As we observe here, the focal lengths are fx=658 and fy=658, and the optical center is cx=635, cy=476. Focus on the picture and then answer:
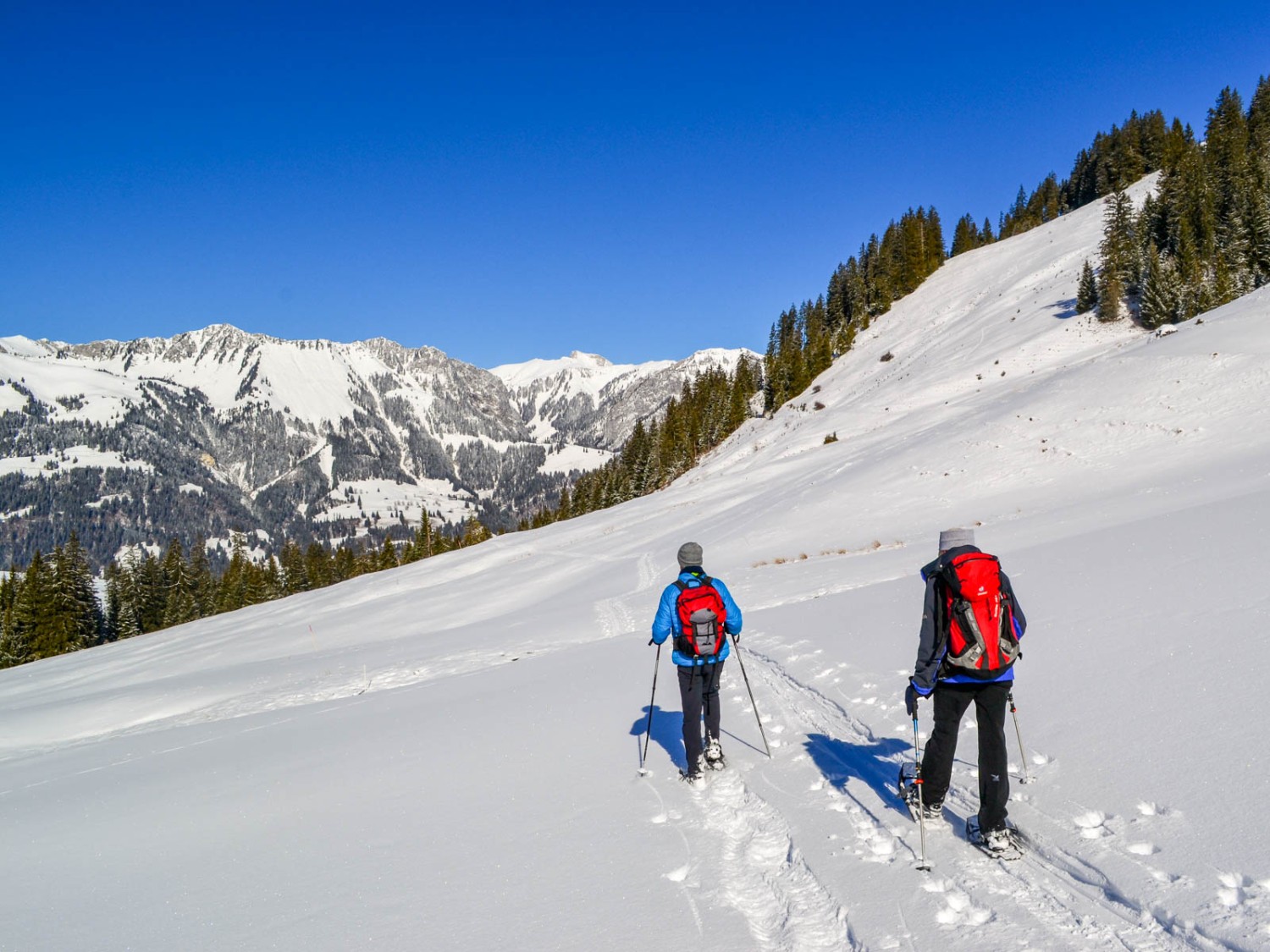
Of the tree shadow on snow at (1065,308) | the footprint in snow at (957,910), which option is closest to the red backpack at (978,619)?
the footprint in snow at (957,910)

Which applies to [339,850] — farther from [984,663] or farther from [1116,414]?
[1116,414]

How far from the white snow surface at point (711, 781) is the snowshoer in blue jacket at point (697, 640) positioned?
0.40 meters

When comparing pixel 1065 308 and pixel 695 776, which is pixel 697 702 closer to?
pixel 695 776

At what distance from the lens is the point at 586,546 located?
118 ft

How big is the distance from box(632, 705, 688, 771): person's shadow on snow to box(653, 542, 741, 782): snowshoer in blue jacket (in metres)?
0.52

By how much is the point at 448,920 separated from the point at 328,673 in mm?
15859

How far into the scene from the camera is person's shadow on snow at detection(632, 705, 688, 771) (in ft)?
26.4

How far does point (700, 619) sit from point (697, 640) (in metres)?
0.22

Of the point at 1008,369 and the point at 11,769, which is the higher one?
the point at 1008,369

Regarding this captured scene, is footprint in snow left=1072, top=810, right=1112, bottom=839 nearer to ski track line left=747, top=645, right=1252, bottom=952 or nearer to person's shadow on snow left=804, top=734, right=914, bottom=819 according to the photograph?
ski track line left=747, top=645, right=1252, bottom=952

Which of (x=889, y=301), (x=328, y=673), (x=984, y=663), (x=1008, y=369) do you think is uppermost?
(x=889, y=301)

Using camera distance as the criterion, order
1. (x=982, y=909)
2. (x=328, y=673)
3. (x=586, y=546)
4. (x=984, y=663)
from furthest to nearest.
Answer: (x=586, y=546)
(x=328, y=673)
(x=984, y=663)
(x=982, y=909)

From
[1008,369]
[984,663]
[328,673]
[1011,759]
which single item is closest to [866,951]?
[984,663]

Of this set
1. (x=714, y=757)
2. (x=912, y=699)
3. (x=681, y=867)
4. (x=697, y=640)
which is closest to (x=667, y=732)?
(x=714, y=757)
